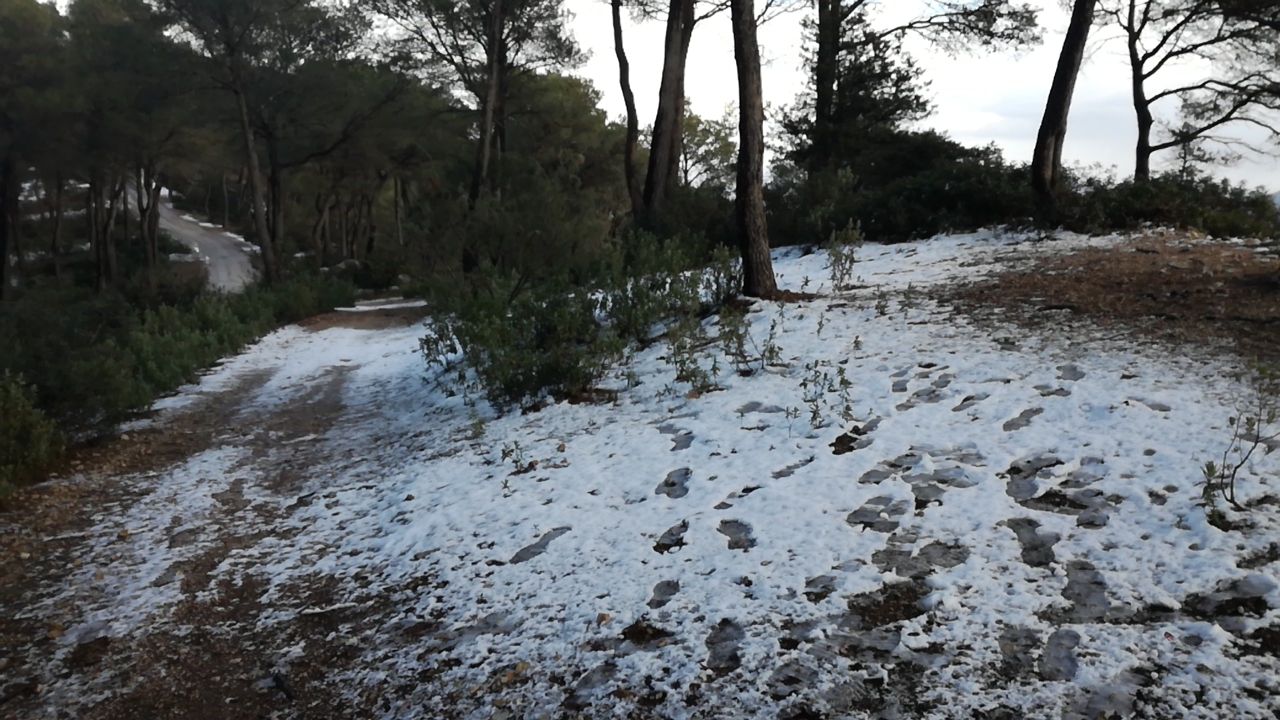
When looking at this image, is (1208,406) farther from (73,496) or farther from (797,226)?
(797,226)

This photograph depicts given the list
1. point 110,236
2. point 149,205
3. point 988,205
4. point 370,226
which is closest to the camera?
point 988,205

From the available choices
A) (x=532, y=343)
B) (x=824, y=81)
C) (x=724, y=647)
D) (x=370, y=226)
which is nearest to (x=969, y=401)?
(x=724, y=647)

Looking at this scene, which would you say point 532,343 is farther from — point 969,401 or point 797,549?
point 797,549

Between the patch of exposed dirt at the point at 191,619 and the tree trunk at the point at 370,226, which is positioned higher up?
the tree trunk at the point at 370,226

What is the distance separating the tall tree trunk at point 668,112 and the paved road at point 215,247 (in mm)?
20377

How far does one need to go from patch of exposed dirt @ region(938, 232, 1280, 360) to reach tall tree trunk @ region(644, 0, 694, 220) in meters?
8.84

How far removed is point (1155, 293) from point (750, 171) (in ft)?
13.4

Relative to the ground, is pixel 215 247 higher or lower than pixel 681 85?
lower

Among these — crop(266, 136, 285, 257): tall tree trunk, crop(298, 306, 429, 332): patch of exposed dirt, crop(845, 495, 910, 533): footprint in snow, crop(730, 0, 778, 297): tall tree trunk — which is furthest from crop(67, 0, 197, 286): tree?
crop(845, 495, 910, 533): footprint in snow

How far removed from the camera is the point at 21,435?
619 cm

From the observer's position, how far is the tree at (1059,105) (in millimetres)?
11117

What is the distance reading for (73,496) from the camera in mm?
5895

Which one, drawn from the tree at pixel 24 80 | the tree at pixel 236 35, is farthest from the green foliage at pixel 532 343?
the tree at pixel 24 80

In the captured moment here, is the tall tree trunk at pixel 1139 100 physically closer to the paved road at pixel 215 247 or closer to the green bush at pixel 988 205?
the green bush at pixel 988 205
